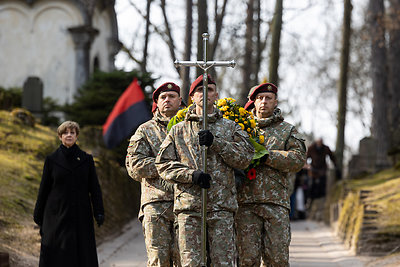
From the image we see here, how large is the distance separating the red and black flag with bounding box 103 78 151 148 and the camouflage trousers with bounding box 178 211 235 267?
8.67m

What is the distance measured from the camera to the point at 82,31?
2672 cm

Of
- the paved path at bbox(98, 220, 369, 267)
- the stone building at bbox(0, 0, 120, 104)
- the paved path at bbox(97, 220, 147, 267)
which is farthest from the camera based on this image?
the stone building at bbox(0, 0, 120, 104)

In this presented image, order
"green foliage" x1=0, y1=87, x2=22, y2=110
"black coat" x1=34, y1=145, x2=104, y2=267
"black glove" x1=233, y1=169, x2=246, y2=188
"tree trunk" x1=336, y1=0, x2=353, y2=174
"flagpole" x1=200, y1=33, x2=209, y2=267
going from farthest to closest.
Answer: "tree trunk" x1=336, y1=0, x2=353, y2=174 < "green foliage" x1=0, y1=87, x2=22, y2=110 < "black coat" x1=34, y1=145, x2=104, y2=267 < "black glove" x1=233, y1=169, x2=246, y2=188 < "flagpole" x1=200, y1=33, x2=209, y2=267

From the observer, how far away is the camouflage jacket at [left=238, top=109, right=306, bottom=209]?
24.8 ft

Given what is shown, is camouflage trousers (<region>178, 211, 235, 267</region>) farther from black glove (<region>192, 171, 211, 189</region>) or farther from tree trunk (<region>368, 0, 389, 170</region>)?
tree trunk (<region>368, 0, 389, 170</region>)

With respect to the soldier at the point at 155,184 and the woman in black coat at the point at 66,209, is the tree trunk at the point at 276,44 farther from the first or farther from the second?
the woman in black coat at the point at 66,209

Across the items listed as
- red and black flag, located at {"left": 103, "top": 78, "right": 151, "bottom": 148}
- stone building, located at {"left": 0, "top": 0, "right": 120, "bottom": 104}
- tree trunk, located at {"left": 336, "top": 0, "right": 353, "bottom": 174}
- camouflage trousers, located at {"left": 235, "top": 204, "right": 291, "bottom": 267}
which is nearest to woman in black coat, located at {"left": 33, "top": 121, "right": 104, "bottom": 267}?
camouflage trousers, located at {"left": 235, "top": 204, "right": 291, "bottom": 267}

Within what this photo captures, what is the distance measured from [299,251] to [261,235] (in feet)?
17.6

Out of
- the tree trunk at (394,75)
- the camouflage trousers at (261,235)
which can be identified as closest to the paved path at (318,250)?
the camouflage trousers at (261,235)

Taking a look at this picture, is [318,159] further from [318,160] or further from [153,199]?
[153,199]

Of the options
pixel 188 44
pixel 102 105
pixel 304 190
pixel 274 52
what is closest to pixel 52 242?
pixel 274 52

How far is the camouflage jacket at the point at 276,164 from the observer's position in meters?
7.57

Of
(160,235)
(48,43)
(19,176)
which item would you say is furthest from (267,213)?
(48,43)

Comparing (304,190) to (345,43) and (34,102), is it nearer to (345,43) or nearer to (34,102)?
(345,43)
